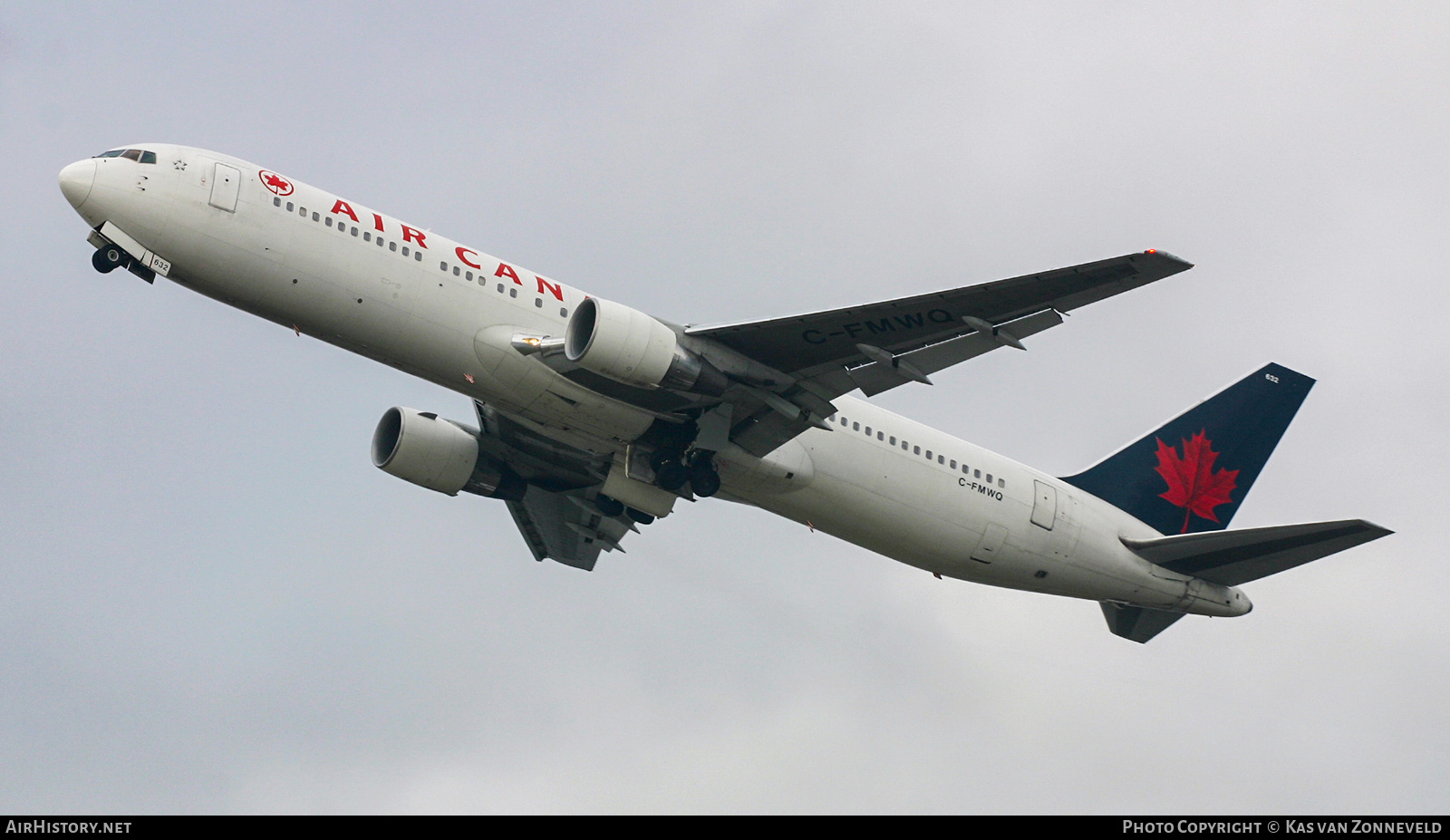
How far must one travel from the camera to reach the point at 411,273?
92.9 ft

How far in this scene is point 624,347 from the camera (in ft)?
89.7

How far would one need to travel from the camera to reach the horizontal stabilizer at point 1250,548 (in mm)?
30547

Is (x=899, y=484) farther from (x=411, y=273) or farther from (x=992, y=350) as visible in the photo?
(x=411, y=273)

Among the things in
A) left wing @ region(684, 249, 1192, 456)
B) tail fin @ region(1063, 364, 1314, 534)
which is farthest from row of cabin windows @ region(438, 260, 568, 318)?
tail fin @ region(1063, 364, 1314, 534)

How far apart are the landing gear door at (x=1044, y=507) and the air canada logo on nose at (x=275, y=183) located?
1794 cm

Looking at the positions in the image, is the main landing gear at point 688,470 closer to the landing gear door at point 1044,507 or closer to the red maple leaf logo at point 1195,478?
the landing gear door at point 1044,507

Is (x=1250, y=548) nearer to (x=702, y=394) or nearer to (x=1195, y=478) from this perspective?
(x=1195, y=478)

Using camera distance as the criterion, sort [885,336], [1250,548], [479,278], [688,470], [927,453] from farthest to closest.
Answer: [1250,548] < [927,453] < [688,470] < [479,278] < [885,336]

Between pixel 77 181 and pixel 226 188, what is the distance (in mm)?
2700

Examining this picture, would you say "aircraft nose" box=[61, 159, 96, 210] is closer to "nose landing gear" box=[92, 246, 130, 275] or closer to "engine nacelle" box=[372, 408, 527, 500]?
"nose landing gear" box=[92, 246, 130, 275]

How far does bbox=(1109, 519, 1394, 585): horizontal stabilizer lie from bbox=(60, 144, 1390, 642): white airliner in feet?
0.17

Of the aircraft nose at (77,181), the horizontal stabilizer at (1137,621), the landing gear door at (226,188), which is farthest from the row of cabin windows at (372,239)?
the horizontal stabilizer at (1137,621)

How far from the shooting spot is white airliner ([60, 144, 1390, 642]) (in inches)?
1081

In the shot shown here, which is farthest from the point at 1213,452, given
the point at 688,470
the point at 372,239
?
the point at 372,239
